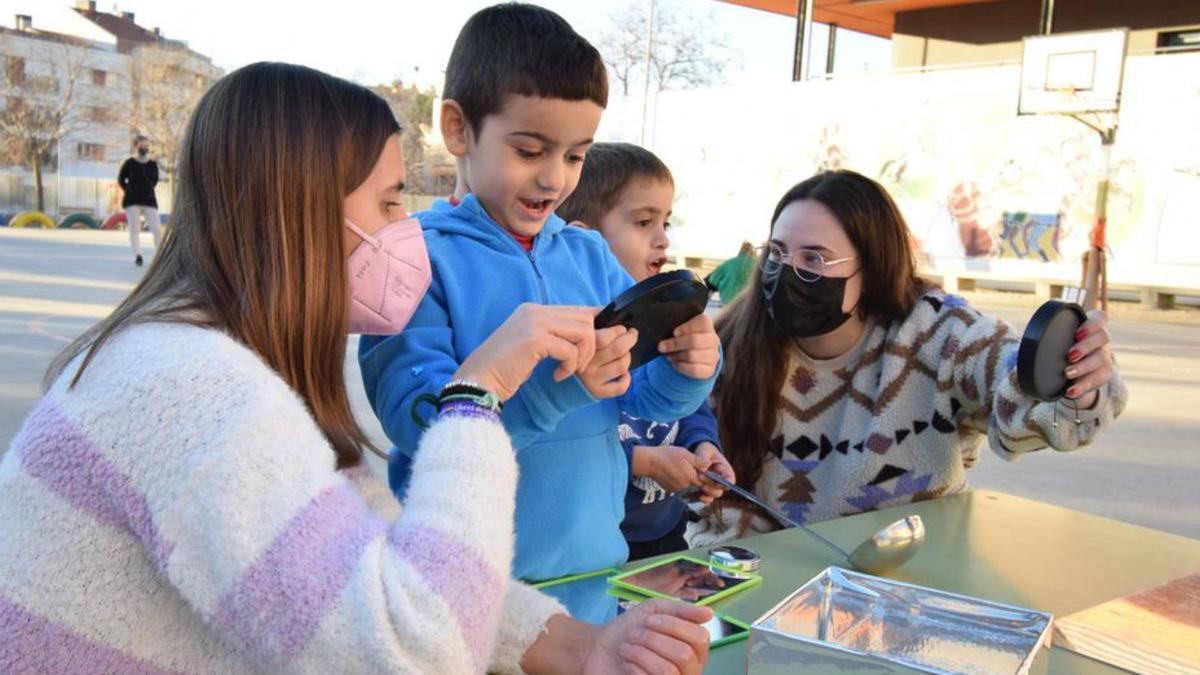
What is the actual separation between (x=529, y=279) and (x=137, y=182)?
12.9 m

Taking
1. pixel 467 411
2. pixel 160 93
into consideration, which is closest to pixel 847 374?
pixel 467 411

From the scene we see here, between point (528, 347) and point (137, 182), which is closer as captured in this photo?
point (528, 347)

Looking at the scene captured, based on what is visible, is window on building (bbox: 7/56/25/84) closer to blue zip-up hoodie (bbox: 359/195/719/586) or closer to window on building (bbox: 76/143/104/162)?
window on building (bbox: 76/143/104/162)

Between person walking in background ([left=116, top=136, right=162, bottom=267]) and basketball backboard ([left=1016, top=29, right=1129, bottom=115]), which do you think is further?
basketball backboard ([left=1016, top=29, right=1129, bottom=115])

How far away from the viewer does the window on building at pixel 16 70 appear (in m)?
30.5

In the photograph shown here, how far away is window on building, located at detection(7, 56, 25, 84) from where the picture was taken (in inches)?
1201

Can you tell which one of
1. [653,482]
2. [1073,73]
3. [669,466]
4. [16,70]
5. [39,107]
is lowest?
[653,482]

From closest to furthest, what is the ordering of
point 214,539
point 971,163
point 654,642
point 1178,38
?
point 214,539 < point 654,642 < point 971,163 < point 1178,38

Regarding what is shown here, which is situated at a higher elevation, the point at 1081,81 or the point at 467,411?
the point at 1081,81

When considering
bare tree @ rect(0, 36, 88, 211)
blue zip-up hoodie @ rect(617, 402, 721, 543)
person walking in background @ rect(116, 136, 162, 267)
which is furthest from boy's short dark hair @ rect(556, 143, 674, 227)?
bare tree @ rect(0, 36, 88, 211)

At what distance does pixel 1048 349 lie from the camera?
1.66 meters

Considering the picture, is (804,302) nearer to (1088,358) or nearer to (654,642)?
(1088,358)

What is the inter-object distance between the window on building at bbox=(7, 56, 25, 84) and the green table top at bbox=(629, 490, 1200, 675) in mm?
35056

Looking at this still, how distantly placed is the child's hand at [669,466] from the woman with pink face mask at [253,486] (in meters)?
0.64
